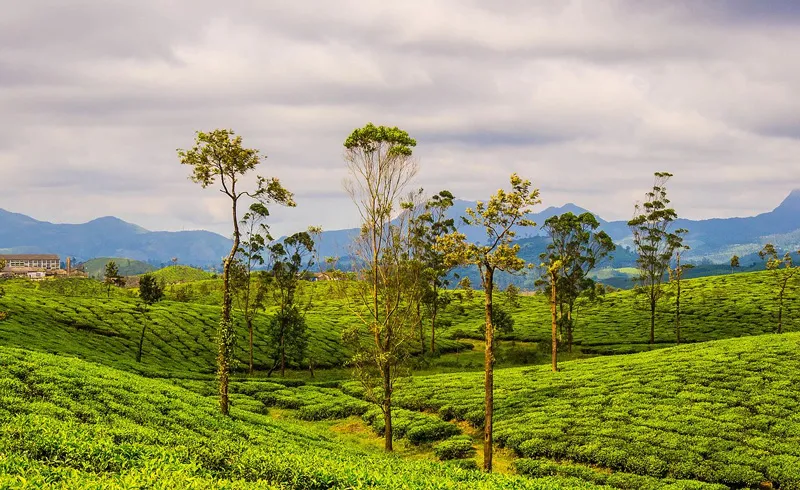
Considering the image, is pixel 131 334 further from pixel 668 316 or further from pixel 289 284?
pixel 668 316

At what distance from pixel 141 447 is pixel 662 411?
104 feet

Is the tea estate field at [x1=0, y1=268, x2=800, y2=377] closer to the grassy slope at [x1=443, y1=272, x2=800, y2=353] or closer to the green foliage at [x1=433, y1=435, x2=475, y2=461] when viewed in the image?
the grassy slope at [x1=443, y1=272, x2=800, y2=353]

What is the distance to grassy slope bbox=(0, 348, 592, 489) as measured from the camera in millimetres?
12336

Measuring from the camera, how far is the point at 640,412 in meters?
34.4

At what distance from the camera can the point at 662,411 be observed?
1346 inches

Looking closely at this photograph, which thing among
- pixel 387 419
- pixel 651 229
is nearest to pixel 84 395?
pixel 387 419

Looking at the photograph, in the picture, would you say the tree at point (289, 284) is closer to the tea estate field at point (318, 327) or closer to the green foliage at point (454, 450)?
the tea estate field at point (318, 327)

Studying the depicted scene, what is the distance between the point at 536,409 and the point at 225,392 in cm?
2226

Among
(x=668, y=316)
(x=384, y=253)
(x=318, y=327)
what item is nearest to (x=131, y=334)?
(x=318, y=327)

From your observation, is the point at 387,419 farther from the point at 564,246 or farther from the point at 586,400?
the point at 564,246

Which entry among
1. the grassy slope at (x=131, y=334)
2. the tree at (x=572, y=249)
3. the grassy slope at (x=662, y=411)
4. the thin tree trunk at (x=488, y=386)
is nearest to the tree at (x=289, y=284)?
the grassy slope at (x=131, y=334)

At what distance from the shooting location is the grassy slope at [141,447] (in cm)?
1234

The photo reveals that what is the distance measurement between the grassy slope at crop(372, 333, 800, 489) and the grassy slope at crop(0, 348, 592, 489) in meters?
9.76

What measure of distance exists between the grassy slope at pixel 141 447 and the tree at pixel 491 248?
5.55 meters
